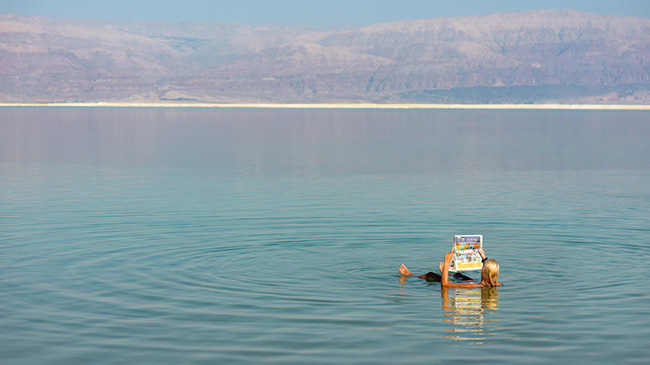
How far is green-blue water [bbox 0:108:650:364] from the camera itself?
43.3 ft

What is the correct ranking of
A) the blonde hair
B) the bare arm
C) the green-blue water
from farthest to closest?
1. the bare arm
2. the blonde hair
3. the green-blue water

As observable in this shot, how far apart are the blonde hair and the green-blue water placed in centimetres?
37

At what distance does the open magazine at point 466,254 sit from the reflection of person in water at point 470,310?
21.1 inches

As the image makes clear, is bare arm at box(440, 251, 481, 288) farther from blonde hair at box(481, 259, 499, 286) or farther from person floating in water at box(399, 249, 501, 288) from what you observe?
blonde hair at box(481, 259, 499, 286)

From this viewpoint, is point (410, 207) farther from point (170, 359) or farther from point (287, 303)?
point (170, 359)

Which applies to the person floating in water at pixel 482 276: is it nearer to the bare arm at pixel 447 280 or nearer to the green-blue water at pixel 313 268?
the bare arm at pixel 447 280

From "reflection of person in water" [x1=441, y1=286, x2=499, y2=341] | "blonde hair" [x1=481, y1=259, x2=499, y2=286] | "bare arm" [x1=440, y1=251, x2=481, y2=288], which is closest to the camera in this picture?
"reflection of person in water" [x1=441, y1=286, x2=499, y2=341]

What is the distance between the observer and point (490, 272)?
1580 cm

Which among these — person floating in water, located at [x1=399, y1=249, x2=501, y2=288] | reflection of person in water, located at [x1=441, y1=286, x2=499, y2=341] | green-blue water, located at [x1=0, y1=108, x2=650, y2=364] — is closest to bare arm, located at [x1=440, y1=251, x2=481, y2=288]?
person floating in water, located at [x1=399, y1=249, x2=501, y2=288]

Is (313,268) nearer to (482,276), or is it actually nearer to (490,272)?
(482,276)

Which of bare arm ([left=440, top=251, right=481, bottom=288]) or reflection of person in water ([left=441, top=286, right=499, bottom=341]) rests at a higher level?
bare arm ([left=440, top=251, right=481, bottom=288])

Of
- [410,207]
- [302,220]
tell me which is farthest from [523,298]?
[410,207]

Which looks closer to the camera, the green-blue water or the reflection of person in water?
the green-blue water

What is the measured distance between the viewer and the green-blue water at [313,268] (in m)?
13.2
